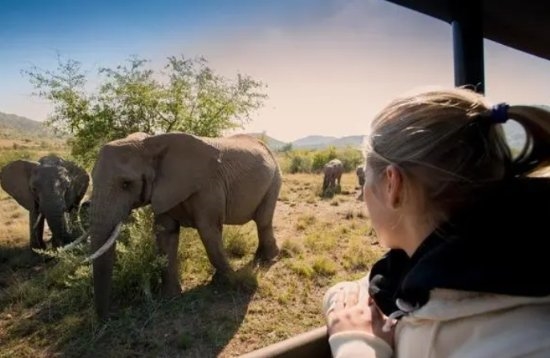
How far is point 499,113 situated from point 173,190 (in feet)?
11.7

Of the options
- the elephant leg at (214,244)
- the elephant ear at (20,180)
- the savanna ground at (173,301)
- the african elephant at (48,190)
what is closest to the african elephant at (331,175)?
the savanna ground at (173,301)

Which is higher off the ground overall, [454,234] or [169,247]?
[454,234]

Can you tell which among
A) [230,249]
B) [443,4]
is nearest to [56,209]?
[230,249]

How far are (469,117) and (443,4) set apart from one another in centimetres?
88

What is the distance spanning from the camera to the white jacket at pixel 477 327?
0.65 meters

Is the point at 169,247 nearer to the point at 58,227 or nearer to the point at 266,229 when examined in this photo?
the point at 266,229

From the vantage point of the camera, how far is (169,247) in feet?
14.5

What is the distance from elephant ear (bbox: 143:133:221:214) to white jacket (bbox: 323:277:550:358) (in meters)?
3.51

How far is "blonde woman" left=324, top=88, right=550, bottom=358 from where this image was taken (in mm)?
680

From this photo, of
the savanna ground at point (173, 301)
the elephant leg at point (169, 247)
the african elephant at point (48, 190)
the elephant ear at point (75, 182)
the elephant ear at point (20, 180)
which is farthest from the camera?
the elephant ear at point (75, 182)

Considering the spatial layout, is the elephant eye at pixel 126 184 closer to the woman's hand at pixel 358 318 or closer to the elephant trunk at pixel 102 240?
the elephant trunk at pixel 102 240

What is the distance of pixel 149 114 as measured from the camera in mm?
7086

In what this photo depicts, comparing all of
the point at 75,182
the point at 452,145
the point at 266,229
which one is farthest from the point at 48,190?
the point at 452,145

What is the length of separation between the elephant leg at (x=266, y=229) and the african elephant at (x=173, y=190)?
5cm
